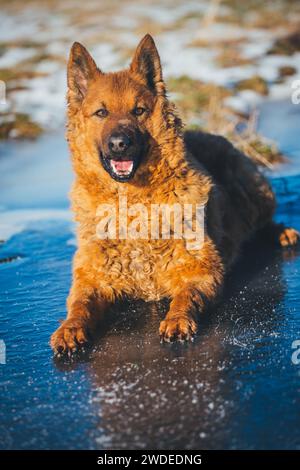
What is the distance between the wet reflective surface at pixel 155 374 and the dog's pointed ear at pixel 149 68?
1751 mm

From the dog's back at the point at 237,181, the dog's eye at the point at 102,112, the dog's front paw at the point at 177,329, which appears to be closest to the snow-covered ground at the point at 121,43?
the dog's back at the point at 237,181

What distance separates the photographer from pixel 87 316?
14.4 feet

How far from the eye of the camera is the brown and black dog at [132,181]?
15.8ft

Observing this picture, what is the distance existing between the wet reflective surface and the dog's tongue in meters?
1.05

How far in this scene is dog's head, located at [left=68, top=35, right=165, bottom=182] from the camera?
4.81m

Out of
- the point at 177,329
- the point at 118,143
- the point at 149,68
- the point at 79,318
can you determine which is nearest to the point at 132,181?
the point at 118,143

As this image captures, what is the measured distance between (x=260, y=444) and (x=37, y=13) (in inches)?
970

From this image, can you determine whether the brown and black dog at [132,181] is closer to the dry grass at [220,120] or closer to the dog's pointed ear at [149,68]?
the dog's pointed ear at [149,68]

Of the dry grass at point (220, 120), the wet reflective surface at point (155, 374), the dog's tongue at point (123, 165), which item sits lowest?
the wet reflective surface at point (155, 374)

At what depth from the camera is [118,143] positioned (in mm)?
4656

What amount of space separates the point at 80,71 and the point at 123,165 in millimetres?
938

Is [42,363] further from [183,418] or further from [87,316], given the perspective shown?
[183,418]

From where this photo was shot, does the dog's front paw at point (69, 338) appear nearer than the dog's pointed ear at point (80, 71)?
Yes

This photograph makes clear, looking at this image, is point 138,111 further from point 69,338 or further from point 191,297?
point 69,338
